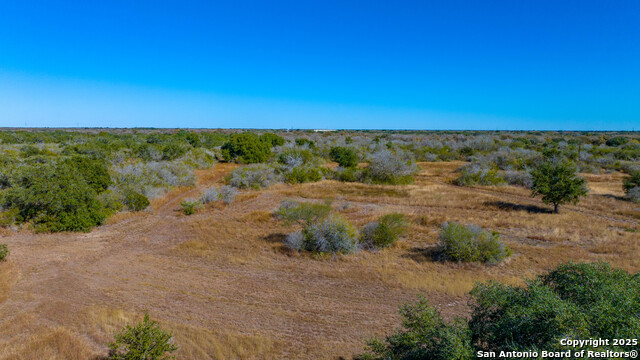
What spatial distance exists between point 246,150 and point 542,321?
131ft

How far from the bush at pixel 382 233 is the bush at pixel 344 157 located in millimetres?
25648

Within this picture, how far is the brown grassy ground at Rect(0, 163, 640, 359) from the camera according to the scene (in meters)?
8.00

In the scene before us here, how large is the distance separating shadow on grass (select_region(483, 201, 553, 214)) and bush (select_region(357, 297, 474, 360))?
18.6m

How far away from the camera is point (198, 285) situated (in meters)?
10.8

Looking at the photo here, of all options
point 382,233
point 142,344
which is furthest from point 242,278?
point 382,233

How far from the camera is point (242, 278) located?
11359 mm

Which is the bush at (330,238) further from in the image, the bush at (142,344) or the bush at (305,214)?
the bush at (142,344)

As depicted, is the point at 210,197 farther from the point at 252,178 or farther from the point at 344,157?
the point at 344,157

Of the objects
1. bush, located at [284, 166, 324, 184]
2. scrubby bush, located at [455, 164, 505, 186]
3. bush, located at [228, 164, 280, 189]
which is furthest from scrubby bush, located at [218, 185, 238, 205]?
scrubby bush, located at [455, 164, 505, 186]

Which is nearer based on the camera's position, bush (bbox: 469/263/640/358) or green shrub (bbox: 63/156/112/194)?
bush (bbox: 469/263/640/358)

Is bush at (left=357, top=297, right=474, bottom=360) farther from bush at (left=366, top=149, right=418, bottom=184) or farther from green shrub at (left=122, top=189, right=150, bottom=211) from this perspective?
bush at (left=366, top=149, right=418, bottom=184)

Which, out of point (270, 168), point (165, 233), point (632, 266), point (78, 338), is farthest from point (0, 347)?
point (270, 168)

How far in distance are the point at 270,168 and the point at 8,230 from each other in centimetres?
2010

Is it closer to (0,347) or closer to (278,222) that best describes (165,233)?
(278,222)
